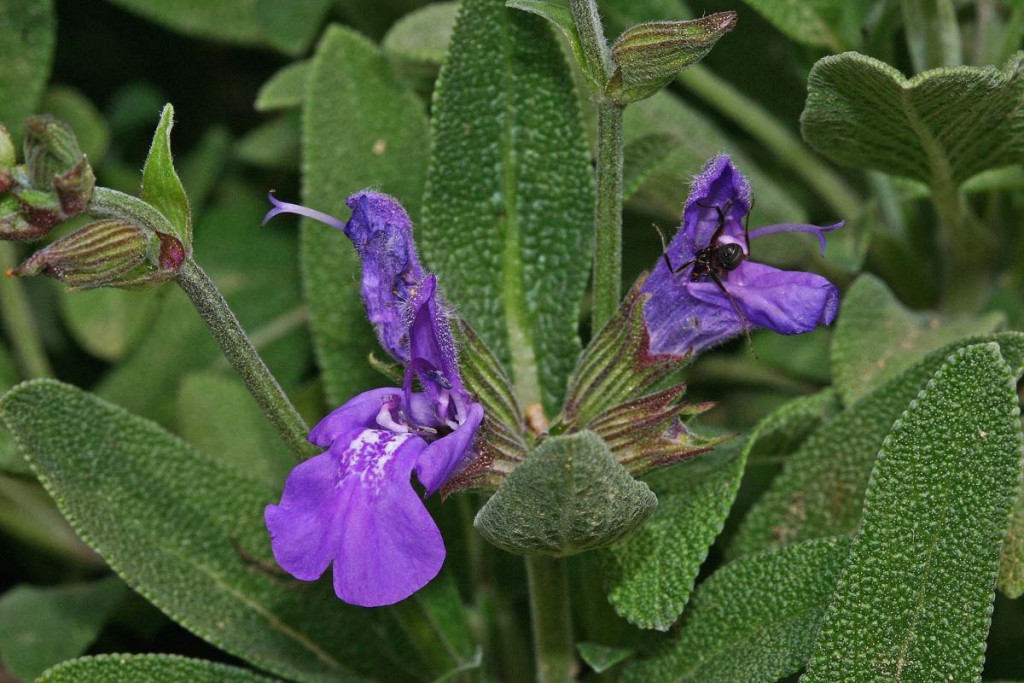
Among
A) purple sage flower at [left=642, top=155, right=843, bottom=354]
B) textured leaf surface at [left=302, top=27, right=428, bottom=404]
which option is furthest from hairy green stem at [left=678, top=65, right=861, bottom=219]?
purple sage flower at [left=642, top=155, right=843, bottom=354]

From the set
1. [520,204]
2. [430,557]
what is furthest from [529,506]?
[520,204]

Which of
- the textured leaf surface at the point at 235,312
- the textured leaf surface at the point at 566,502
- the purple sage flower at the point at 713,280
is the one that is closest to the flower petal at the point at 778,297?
the purple sage flower at the point at 713,280

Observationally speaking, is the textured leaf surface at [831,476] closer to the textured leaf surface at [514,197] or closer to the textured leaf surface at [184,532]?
the textured leaf surface at [514,197]

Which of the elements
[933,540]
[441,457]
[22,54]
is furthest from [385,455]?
[22,54]

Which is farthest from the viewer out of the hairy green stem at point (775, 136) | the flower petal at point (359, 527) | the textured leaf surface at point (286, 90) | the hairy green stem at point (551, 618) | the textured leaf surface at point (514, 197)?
the hairy green stem at point (775, 136)

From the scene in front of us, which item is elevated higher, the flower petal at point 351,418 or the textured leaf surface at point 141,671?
the flower petal at point 351,418

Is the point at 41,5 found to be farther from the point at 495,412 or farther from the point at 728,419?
the point at 728,419

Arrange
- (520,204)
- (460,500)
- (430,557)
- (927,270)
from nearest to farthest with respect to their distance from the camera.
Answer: (430,557) → (520,204) → (460,500) → (927,270)

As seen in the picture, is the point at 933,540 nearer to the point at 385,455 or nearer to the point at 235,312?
the point at 385,455
